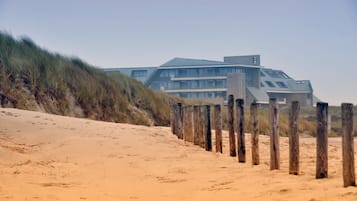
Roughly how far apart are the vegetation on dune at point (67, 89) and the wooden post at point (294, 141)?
1398 centimetres

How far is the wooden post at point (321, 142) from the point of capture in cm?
774

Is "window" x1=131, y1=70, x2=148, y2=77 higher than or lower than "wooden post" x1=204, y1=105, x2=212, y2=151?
higher

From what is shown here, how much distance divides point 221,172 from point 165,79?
54.1 meters

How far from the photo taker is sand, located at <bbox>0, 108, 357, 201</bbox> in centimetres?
680

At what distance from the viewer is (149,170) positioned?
31.4ft

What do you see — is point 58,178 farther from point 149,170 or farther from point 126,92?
point 126,92

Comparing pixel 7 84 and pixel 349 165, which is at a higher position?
pixel 7 84

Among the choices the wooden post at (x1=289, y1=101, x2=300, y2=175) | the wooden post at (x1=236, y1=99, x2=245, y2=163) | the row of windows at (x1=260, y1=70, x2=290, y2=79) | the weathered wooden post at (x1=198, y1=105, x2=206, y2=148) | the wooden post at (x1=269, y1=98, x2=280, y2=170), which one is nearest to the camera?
the wooden post at (x1=289, y1=101, x2=300, y2=175)

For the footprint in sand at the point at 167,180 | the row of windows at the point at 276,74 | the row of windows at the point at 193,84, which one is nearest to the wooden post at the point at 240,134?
the footprint in sand at the point at 167,180

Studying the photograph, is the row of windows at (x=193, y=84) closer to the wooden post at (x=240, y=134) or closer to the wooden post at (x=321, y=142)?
the wooden post at (x=240, y=134)

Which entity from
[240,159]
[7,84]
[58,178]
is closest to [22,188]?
[58,178]

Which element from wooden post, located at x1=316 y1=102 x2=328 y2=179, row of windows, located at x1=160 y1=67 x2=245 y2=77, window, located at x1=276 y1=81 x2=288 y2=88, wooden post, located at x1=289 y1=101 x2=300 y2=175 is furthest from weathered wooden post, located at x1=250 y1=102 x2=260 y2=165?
window, located at x1=276 y1=81 x2=288 y2=88

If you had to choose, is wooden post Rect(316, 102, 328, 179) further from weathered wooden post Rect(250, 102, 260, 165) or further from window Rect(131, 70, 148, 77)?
window Rect(131, 70, 148, 77)

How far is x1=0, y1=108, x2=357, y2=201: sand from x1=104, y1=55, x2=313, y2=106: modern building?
44.3 m
